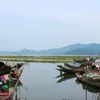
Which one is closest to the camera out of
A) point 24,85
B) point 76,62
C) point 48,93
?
point 48,93

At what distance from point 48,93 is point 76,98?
326 centimetres

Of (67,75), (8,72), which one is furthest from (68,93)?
(67,75)

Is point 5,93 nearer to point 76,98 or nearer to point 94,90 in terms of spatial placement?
point 76,98

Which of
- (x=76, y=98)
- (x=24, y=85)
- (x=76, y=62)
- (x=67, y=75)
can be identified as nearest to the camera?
(x=76, y=98)

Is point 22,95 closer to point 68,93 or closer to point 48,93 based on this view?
point 48,93

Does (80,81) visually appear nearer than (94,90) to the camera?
No

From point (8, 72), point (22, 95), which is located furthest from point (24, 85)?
point (22, 95)

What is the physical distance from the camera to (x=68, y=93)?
2553cm

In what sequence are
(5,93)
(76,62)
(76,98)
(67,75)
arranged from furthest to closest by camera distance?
(76,62)
(67,75)
(76,98)
(5,93)

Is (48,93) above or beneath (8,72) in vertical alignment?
beneath

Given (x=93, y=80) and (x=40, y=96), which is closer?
(x=40, y=96)

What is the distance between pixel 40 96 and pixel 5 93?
6933 millimetres

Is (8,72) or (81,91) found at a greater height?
(8,72)

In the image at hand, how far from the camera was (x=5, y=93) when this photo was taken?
1719 centimetres
